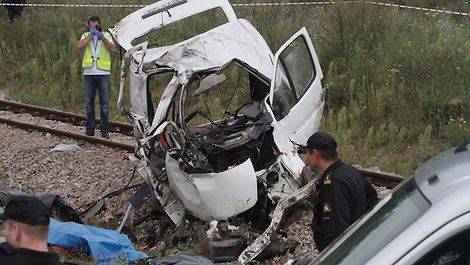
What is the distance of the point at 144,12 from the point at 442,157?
271 inches

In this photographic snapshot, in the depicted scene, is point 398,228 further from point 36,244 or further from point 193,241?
point 193,241

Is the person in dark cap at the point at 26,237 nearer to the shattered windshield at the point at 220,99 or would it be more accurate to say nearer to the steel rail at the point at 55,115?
the shattered windshield at the point at 220,99

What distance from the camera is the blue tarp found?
7742mm

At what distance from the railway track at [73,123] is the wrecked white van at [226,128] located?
141 cm

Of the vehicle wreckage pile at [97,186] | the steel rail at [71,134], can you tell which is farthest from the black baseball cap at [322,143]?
the steel rail at [71,134]

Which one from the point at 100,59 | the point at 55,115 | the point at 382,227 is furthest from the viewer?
the point at 55,115

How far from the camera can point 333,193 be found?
5.48 m

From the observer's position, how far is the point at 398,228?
312 cm

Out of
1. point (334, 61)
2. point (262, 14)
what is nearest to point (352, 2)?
point (334, 61)

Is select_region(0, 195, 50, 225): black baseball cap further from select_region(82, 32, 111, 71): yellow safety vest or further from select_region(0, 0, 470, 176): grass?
select_region(82, 32, 111, 71): yellow safety vest

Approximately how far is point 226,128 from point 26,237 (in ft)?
17.9

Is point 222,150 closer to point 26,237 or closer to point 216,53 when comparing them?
point 216,53

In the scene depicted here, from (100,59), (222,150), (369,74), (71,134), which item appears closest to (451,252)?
(222,150)

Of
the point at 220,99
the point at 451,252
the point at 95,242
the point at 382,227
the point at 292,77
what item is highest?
the point at 451,252
